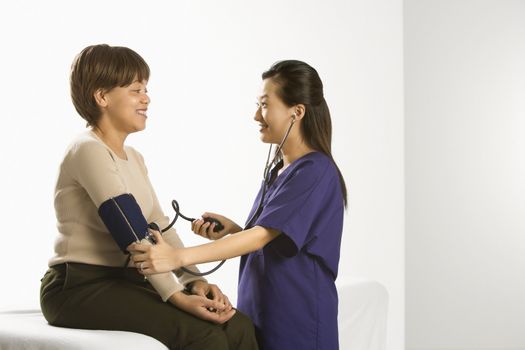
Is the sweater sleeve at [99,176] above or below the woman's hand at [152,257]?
above

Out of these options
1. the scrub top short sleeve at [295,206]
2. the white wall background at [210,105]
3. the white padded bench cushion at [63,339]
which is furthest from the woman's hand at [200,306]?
the white wall background at [210,105]

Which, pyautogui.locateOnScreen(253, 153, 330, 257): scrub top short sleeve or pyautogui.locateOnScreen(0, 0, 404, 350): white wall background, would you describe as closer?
pyautogui.locateOnScreen(253, 153, 330, 257): scrub top short sleeve

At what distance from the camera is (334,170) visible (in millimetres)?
1754

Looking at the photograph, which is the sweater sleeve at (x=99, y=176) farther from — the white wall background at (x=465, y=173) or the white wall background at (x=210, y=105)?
the white wall background at (x=465, y=173)

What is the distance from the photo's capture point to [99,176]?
4.87 ft

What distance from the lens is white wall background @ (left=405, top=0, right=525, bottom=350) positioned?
3877mm

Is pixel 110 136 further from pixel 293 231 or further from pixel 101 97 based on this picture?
pixel 293 231

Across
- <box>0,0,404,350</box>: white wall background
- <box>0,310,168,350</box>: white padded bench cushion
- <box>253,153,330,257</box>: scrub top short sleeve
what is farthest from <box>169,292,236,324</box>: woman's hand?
<box>0,0,404,350</box>: white wall background

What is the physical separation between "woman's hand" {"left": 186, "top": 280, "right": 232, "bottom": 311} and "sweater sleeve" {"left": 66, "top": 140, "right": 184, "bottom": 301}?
0.12m

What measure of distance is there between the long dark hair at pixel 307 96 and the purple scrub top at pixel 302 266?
2.8 inches

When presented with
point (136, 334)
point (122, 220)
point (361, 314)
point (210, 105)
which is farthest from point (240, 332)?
point (210, 105)

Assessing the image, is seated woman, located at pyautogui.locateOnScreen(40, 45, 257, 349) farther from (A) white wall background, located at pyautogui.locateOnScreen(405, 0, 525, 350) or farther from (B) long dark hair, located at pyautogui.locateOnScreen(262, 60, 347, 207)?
(A) white wall background, located at pyautogui.locateOnScreen(405, 0, 525, 350)

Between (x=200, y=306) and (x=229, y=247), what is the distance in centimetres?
14

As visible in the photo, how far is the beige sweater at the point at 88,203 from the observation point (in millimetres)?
1490
